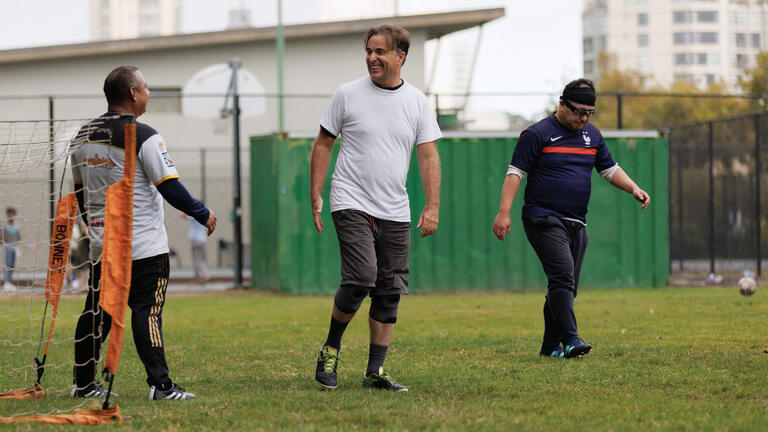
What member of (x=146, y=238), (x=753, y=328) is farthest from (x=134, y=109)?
(x=753, y=328)

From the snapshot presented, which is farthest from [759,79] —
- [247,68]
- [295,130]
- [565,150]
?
[565,150]

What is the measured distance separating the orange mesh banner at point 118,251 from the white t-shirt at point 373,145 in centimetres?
124

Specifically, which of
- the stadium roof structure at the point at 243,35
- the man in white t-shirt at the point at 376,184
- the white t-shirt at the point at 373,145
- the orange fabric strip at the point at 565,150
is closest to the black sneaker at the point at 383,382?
the man in white t-shirt at the point at 376,184

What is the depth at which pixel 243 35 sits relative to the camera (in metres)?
26.2

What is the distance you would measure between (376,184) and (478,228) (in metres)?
9.97

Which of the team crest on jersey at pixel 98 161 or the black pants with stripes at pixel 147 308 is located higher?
the team crest on jersey at pixel 98 161

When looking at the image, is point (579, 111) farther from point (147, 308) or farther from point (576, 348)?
point (147, 308)

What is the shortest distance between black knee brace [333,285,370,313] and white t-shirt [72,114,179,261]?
1.01m

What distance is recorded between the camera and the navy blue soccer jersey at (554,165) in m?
7.03

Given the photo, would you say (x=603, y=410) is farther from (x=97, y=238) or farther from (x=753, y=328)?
(x=753, y=328)

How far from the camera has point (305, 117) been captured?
24688 mm

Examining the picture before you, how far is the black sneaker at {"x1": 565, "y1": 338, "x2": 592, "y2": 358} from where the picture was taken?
6809 millimetres

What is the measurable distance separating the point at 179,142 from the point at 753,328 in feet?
61.8

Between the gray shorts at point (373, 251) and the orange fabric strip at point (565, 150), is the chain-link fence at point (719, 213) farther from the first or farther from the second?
the gray shorts at point (373, 251)
